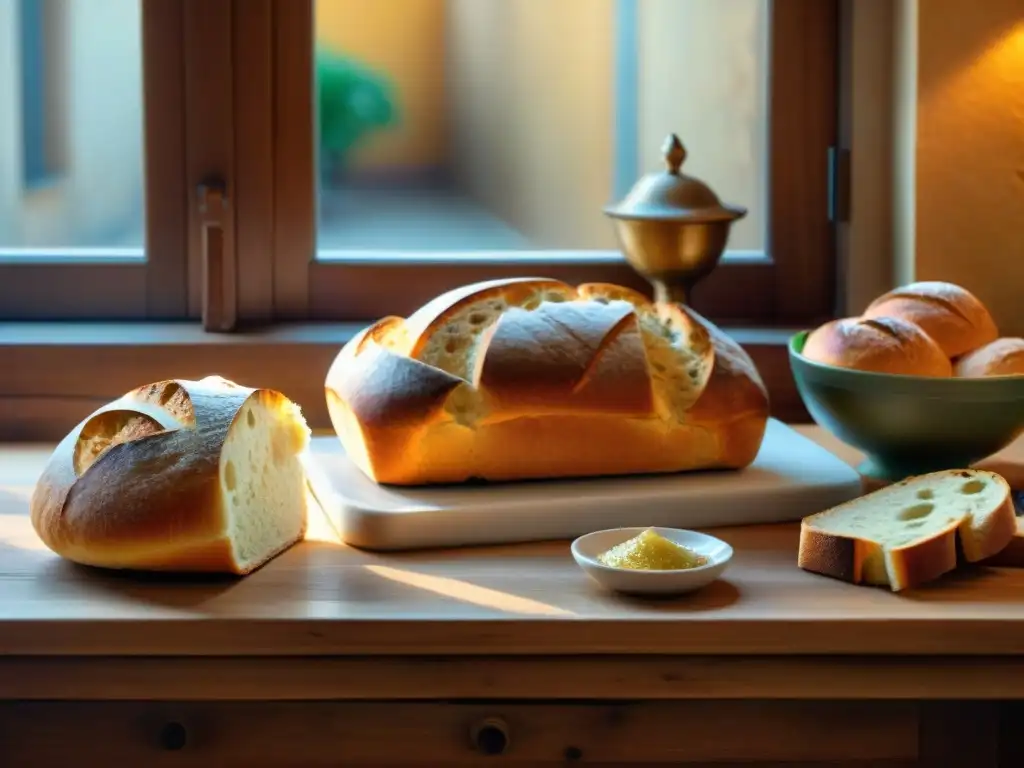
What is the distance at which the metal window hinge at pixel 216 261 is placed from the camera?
6.00 ft

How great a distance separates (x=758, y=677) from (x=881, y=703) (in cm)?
12

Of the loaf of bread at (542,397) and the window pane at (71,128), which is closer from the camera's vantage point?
the loaf of bread at (542,397)

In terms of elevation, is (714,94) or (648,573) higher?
(714,94)

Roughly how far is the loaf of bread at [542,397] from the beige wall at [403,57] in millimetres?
535

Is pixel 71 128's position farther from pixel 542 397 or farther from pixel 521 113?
pixel 542 397

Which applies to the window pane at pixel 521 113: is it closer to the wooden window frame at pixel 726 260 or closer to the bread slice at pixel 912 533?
Result: the wooden window frame at pixel 726 260

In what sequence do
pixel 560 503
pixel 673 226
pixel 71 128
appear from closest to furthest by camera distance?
pixel 560 503
pixel 673 226
pixel 71 128

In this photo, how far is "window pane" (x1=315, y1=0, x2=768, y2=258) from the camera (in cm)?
195

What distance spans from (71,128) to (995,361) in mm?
1258

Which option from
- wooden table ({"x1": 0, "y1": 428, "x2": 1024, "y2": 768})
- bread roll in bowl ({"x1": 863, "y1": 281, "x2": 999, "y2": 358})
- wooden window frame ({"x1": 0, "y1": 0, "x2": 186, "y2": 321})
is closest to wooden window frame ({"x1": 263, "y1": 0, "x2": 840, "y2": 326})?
wooden window frame ({"x1": 0, "y1": 0, "x2": 186, "y2": 321})

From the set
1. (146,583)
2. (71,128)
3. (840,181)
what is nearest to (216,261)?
(71,128)

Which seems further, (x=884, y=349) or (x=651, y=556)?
(x=884, y=349)

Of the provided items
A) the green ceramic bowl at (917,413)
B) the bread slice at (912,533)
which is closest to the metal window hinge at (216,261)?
the green ceramic bowl at (917,413)

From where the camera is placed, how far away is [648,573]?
115cm
